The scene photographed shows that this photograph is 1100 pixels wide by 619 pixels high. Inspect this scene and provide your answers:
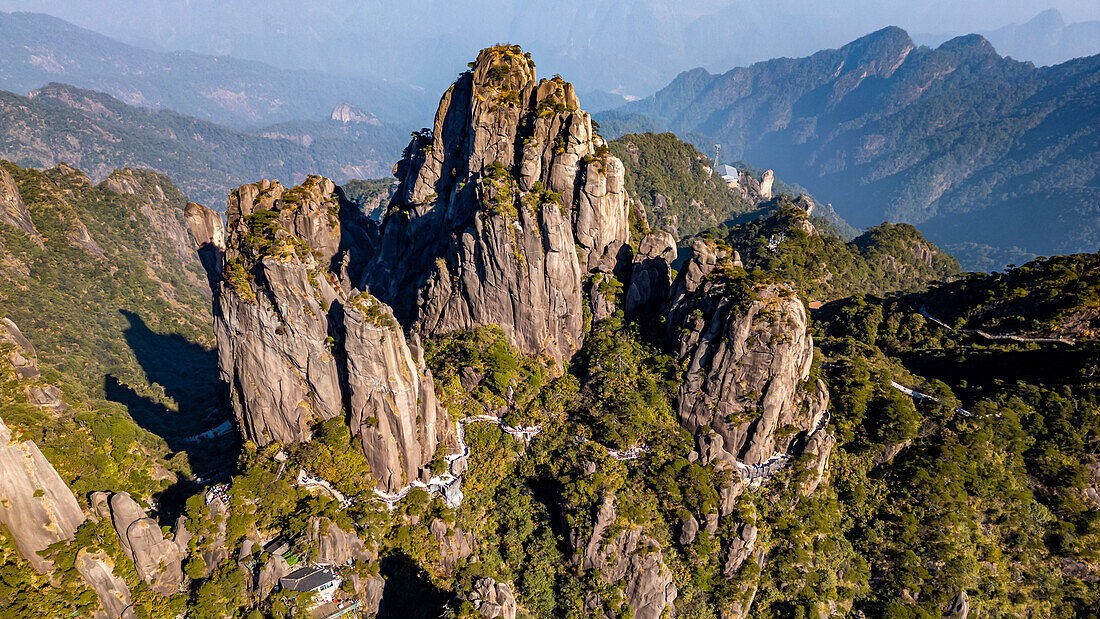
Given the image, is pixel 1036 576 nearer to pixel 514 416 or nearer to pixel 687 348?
pixel 687 348

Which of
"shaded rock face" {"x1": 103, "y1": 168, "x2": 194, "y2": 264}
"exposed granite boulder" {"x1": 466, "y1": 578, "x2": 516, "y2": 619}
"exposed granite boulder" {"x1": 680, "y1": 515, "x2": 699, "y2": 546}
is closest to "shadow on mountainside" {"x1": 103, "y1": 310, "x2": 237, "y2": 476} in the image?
"exposed granite boulder" {"x1": 466, "y1": 578, "x2": 516, "y2": 619}

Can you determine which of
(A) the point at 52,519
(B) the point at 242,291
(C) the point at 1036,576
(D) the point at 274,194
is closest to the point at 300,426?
(B) the point at 242,291

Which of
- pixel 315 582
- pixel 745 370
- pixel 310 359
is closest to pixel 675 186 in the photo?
pixel 745 370

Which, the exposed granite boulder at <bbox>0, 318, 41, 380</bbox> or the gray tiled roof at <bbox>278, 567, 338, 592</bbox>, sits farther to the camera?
the exposed granite boulder at <bbox>0, 318, 41, 380</bbox>

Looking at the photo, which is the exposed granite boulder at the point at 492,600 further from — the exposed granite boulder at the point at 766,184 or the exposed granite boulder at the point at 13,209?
the exposed granite boulder at the point at 766,184

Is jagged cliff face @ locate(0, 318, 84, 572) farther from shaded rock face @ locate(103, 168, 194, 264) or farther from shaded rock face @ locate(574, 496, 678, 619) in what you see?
shaded rock face @ locate(103, 168, 194, 264)

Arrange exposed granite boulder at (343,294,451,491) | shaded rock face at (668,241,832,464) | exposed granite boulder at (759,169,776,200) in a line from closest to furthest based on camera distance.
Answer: exposed granite boulder at (343,294,451,491)
shaded rock face at (668,241,832,464)
exposed granite boulder at (759,169,776,200)

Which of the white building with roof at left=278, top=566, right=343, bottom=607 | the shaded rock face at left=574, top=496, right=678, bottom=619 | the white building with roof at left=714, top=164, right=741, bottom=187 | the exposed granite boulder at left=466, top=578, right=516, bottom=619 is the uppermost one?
the white building with roof at left=714, top=164, right=741, bottom=187
